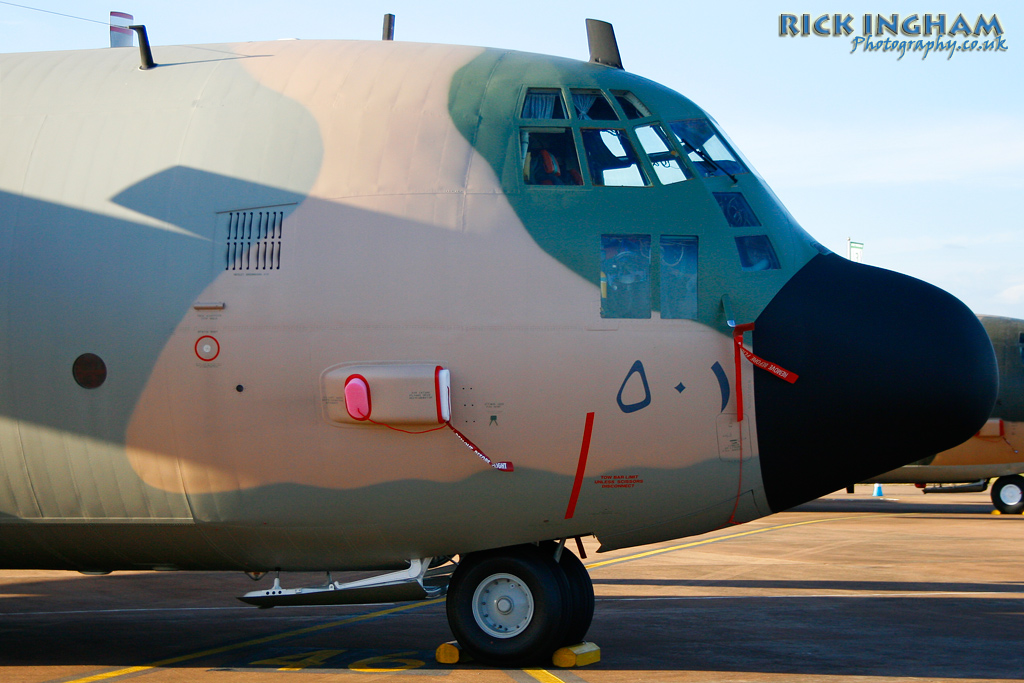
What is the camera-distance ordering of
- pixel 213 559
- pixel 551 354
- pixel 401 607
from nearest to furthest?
pixel 551 354 < pixel 213 559 < pixel 401 607

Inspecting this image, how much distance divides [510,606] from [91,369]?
3947 mm

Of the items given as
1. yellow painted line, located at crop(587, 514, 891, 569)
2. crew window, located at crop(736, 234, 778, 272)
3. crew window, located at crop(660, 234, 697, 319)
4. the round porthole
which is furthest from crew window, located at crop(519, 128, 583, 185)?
yellow painted line, located at crop(587, 514, 891, 569)

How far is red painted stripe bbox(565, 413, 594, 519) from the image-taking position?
8.21 meters

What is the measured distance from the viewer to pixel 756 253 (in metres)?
8.59

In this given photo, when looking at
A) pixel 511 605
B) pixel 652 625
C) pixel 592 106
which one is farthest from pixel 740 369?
Result: pixel 652 625

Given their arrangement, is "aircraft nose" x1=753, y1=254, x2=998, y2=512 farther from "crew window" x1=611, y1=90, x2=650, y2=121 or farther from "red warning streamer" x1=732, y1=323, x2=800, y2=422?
"crew window" x1=611, y1=90, x2=650, y2=121

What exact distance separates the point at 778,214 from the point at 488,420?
3136 mm

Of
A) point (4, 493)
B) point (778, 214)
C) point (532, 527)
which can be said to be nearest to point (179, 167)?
point (4, 493)

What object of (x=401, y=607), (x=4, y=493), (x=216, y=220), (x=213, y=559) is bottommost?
(x=401, y=607)

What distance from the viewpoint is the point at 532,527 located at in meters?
8.45

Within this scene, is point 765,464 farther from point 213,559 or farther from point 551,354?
point 213,559

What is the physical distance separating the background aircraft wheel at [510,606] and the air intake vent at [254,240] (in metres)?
3.06

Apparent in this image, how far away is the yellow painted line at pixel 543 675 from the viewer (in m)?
8.21

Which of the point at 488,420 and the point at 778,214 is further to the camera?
the point at 778,214
